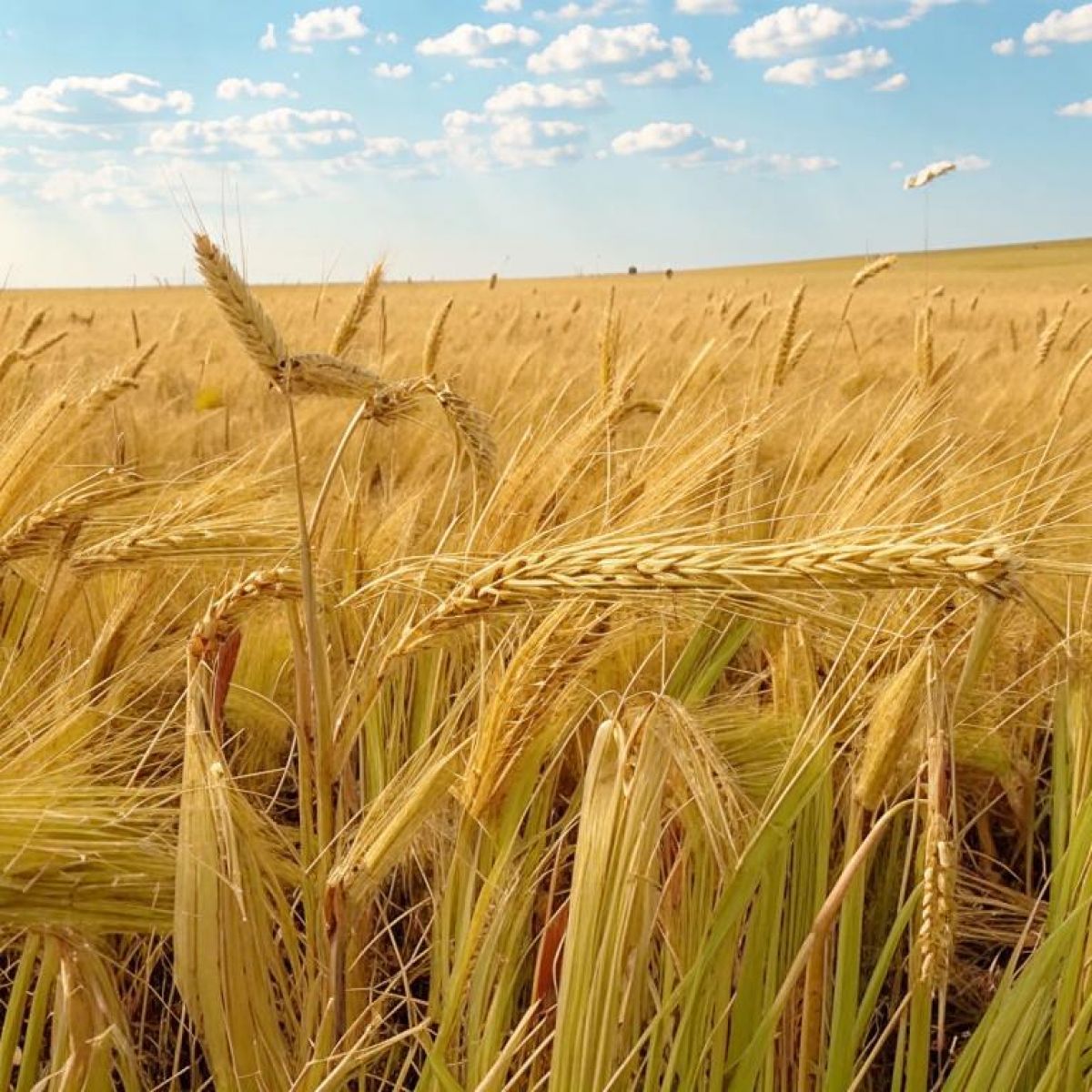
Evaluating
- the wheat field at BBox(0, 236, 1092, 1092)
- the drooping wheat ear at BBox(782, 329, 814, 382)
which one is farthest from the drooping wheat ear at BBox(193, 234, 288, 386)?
the drooping wheat ear at BBox(782, 329, 814, 382)

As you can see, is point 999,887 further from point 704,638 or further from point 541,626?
point 541,626

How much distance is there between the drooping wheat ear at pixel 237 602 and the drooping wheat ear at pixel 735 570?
19 centimetres

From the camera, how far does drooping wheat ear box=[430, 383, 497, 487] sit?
4.78 feet

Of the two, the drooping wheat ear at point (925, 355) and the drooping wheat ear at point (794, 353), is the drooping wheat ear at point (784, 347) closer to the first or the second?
the drooping wheat ear at point (794, 353)

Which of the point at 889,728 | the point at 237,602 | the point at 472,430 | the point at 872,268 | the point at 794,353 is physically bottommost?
the point at 889,728

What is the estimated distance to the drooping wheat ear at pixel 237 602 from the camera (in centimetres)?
106

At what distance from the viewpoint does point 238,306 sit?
3.30 ft

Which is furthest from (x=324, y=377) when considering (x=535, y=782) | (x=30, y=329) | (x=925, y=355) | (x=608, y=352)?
(x=30, y=329)

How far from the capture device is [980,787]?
1.80m

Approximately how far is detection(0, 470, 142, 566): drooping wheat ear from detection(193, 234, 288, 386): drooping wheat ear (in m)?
0.40

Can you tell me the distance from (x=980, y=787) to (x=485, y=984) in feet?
3.41

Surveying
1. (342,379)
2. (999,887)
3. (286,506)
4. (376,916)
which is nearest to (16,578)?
(286,506)

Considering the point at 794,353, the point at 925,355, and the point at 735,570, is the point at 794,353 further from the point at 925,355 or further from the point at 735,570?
the point at 735,570

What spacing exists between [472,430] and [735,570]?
719 mm
